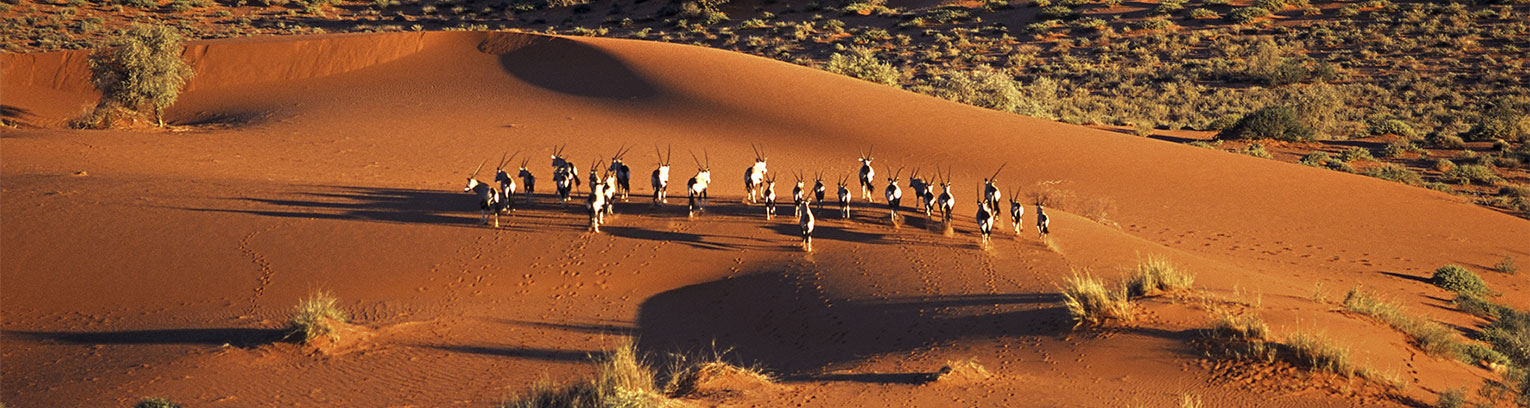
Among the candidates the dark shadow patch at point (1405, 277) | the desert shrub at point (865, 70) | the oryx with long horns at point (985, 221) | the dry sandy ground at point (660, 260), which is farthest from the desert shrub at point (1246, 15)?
the oryx with long horns at point (985, 221)

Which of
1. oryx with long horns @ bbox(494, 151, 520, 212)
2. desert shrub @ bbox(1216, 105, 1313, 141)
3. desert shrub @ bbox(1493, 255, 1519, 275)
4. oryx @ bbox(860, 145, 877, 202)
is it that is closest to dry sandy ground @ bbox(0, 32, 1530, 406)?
desert shrub @ bbox(1493, 255, 1519, 275)

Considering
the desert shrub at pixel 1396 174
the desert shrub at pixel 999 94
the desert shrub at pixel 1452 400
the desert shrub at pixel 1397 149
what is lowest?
the desert shrub at pixel 1452 400

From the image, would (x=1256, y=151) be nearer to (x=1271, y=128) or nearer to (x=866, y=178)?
(x=1271, y=128)

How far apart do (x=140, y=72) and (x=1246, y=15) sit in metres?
51.6

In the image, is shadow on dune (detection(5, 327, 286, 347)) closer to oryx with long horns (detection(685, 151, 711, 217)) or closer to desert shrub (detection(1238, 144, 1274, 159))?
oryx with long horns (detection(685, 151, 711, 217))

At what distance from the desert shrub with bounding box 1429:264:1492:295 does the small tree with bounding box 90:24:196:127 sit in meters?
30.5

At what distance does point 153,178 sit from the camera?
20.0m

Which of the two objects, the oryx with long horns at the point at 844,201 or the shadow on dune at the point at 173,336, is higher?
the oryx with long horns at the point at 844,201

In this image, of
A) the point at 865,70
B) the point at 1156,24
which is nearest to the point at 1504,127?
the point at 865,70

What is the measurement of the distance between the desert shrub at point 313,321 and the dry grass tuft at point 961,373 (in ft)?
24.0

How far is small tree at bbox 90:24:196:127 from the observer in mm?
29688

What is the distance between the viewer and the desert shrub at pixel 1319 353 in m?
10.3

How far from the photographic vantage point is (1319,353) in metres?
10.4

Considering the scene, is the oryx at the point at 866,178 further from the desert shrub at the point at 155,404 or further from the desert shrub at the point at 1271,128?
the desert shrub at the point at 1271,128
